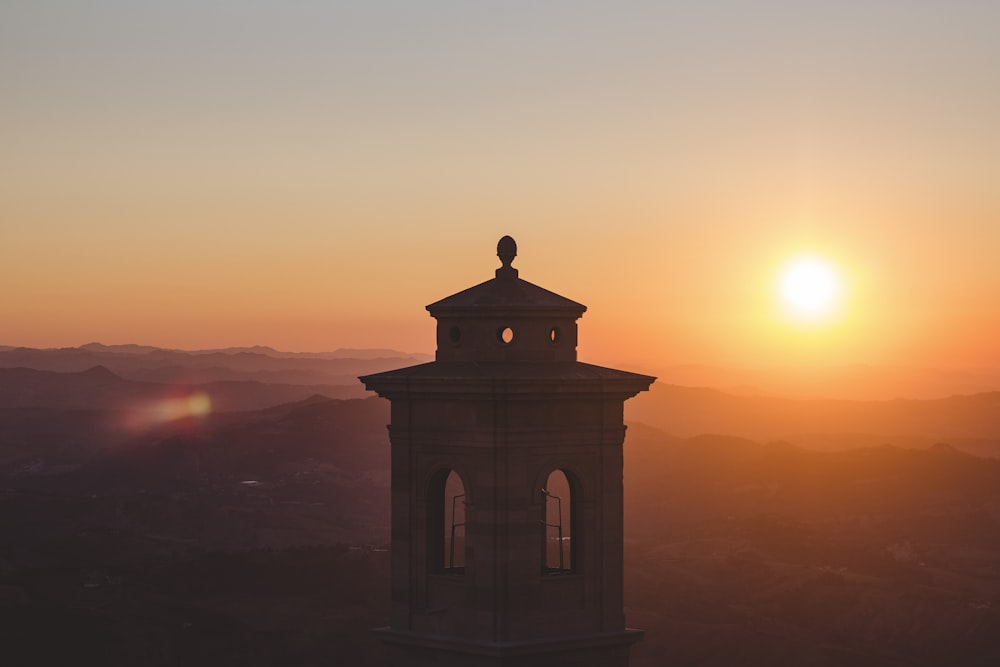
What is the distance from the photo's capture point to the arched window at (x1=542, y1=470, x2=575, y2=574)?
18.3 metres

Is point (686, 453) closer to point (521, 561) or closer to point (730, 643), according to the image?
point (730, 643)

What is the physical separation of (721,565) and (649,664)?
84.3 ft

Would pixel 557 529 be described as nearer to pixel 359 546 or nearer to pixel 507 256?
pixel 507 256

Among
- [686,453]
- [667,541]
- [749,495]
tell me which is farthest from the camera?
[686,453]

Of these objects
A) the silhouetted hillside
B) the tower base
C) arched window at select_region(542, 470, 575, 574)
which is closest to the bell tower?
the tower base

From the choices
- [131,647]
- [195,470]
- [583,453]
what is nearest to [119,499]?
[195,470]

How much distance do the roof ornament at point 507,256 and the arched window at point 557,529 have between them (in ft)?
7.74

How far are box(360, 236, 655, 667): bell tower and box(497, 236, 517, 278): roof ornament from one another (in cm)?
2

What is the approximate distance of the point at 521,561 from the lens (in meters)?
17.3

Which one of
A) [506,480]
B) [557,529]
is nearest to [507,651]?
[506,480]

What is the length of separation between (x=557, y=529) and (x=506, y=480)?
1078 cm

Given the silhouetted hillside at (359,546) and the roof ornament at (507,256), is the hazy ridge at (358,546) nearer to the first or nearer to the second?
the silhouetted hillside at (359,546)

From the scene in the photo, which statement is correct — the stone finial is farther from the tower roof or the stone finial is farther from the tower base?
the tower base

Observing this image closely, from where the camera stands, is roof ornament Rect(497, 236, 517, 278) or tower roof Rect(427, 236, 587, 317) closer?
tower roof Rect(427, 236, 587, 317)
